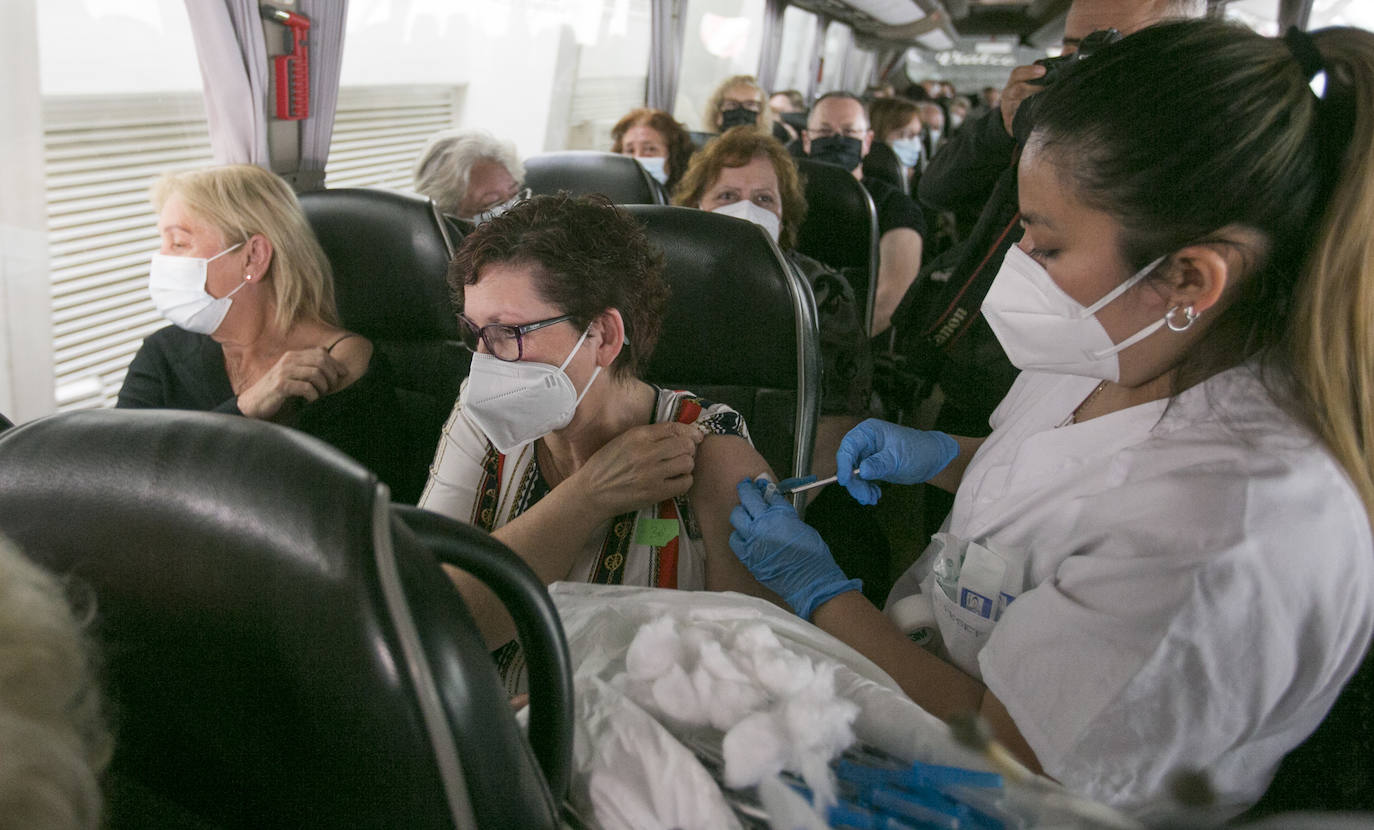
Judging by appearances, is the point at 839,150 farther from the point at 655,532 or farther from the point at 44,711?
the point at 44,711

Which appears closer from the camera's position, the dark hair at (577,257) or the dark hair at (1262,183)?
the dark hair at (1262,183)

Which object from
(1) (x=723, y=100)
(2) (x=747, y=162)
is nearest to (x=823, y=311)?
(2) (x=747, y=162)

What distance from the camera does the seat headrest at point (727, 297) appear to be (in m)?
1.94

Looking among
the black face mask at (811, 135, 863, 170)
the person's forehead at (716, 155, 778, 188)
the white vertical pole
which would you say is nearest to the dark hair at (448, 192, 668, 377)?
the person's forehead at (716, 155, 778, 188)

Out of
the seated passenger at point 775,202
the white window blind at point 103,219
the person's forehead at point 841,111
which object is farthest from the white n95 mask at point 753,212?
the person's forehead at point 841,111

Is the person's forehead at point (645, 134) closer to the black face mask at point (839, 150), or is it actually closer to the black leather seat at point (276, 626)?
the black face mask at point (839, 150)

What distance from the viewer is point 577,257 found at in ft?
5.01

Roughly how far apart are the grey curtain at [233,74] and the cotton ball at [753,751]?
2933mm

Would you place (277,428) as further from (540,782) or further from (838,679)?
(838,679)

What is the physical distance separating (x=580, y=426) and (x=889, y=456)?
0.59 metres

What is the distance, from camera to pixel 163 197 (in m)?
2.25

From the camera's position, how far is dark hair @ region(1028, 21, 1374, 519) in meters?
0.91

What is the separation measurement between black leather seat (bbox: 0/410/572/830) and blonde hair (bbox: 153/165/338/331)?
1.63 metres

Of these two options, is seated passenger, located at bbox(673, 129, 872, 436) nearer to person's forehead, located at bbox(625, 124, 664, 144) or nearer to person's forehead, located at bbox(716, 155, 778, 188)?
person's forehead, located at bbox(716, 155, 778, 188)
